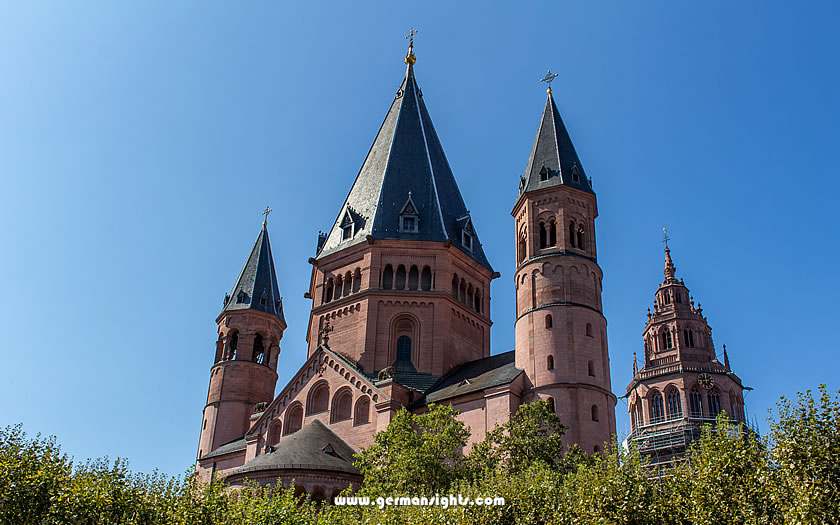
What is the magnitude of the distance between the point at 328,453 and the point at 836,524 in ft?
102

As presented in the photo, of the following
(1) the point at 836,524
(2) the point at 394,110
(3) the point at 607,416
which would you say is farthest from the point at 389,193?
(1) the point at 836,524

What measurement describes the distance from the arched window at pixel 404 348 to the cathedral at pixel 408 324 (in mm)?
115

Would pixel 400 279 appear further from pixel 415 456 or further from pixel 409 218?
pixel 415 456

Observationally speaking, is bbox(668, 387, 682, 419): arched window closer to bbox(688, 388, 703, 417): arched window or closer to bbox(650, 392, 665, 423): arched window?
bbox(650, 392, 665, 423): arched window

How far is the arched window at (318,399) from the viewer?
2056 inches

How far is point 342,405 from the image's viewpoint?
5116cm

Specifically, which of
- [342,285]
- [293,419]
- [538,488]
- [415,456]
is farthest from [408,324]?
[538,488]

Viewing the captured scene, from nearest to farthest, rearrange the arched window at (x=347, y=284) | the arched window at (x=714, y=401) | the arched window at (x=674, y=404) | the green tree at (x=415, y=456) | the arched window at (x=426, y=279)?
the green tree at (x=415, y=456)
the arched window at (x=426, y=279)
the arched window at (x=347, y=284)
the arched window at (x=714, y=401)
the arched window at (x=674, y=404)

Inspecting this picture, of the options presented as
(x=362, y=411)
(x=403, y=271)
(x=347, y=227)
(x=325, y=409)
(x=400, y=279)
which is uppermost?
(x=347, y=227)

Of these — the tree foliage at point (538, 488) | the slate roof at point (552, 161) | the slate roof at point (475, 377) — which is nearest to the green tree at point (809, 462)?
the tree foliage at point (538, 488)

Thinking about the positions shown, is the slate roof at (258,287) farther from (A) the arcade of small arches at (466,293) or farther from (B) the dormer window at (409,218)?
(A) the arcade of small arches at (466,293)

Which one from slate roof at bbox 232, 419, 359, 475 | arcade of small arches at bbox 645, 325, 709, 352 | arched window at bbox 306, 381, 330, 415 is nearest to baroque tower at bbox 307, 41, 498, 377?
arched window at bbox 306, 381, 330, 415

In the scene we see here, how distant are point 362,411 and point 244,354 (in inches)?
646

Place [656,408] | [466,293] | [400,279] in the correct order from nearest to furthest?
[400,279]
[466,293]
[656,408]
